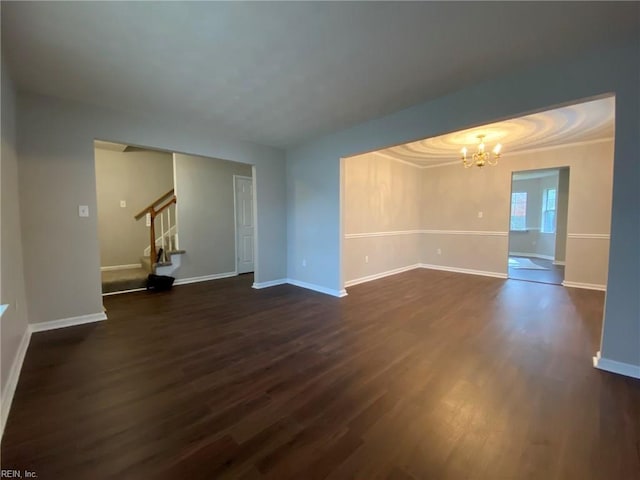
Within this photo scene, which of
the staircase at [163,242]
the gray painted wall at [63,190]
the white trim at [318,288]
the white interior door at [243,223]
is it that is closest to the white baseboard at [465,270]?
the white trim at [318,288]

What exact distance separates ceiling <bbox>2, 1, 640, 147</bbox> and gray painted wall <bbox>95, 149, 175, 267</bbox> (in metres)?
3.38

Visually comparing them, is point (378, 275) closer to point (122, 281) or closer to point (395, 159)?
point (395, 159)

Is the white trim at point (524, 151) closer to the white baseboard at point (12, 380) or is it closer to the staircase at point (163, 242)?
the staircase at point (163, 242)

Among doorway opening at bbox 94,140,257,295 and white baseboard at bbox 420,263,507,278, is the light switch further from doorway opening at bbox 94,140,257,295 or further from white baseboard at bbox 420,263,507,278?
white baseboard at bbox 420,263,507,278

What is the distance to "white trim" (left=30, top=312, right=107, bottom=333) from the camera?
A: 2799mm

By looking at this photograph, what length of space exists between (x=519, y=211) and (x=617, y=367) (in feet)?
28.5

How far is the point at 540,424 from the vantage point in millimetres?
1512

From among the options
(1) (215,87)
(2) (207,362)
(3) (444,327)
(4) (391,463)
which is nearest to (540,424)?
(4) (391,463)

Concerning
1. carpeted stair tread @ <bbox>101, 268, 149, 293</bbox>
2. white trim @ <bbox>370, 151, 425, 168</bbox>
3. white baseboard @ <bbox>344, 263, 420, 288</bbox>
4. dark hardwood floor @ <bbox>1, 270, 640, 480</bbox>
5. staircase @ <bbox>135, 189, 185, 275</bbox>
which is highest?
white trim @ <bbox>370, 151, 425, 168</bbox>

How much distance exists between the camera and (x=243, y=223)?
6102 millimetres

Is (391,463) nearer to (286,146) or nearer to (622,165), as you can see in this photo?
(622,165)

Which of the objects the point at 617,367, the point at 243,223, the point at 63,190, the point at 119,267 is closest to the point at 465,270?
the point at 617,367

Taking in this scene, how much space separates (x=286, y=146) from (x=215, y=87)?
221 cm

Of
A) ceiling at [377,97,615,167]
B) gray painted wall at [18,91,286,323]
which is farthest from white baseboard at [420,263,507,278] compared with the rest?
gray painted wall at [18,91,286,323]
